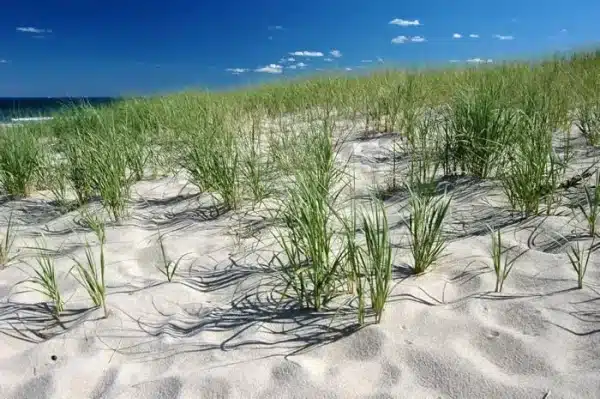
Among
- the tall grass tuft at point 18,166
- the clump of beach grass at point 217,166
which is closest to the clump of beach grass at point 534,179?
the clump of beach grass at point 217,166

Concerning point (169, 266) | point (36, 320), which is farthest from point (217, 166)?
point (36, 320)

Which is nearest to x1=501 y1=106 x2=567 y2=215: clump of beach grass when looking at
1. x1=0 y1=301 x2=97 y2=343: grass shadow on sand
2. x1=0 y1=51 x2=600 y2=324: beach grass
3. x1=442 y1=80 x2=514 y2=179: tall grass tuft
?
x1=0 y1=51 x2=600 y2=324: beach grass

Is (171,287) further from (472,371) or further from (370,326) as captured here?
(472,371)

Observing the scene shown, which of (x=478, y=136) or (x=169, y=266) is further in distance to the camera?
(x=478, y=136)

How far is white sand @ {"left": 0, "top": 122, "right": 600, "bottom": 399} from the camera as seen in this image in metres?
1.18

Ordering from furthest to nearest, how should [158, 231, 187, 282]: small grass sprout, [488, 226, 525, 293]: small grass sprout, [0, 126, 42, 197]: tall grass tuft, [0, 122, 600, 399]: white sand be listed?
[0, 126, 42, 197]: tall grass tuft, [158, 231, 187, 282]: small grass sprout, [488, 226, 525, 293]: small grass sprout, [0, 122, 600, 399]: white sand

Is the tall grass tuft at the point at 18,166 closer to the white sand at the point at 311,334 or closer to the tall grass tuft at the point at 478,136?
the white sand at the point at 311,334

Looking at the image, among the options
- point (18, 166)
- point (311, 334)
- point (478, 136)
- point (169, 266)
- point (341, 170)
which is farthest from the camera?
point (18, 166)

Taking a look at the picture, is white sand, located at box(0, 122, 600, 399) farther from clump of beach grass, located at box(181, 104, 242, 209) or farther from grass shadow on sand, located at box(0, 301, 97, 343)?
clump of beach grass, located at box(181, 104, 242, 209)

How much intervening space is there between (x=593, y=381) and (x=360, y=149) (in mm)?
2753

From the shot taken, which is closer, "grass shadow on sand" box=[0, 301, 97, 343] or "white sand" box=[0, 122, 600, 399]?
"white sand" box=[0, 122, 600, 399]

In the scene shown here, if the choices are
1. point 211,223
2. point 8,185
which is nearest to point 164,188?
point 211,223

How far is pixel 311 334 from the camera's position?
1.41m

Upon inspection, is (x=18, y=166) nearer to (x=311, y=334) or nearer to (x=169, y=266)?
(x=169, y=266)
